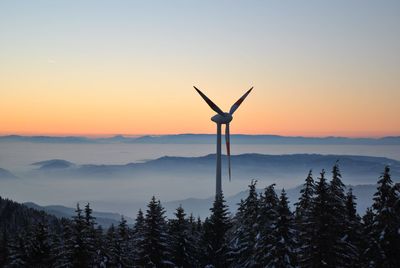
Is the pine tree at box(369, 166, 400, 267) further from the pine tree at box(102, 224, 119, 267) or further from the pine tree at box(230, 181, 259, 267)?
the pine tree at box(102, 224, 119, 267)

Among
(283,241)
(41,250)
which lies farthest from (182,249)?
(41,250)

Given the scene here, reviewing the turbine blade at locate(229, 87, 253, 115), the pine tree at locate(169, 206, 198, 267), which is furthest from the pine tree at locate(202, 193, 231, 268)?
the turbine blade at locate(229, 87, 253, 115)

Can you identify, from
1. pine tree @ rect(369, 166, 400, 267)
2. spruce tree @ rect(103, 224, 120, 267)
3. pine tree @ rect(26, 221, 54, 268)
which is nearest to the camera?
pine tree @ rect(369, 166, 400, 267)

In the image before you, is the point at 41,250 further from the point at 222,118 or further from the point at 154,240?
the point at 222,118

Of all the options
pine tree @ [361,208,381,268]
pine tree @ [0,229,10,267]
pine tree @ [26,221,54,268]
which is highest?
pine tree @ [361,208,381,268]

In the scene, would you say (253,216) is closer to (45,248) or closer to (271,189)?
(271,189)

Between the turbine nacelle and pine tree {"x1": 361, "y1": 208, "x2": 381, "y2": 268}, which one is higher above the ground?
the turbine nacelle
